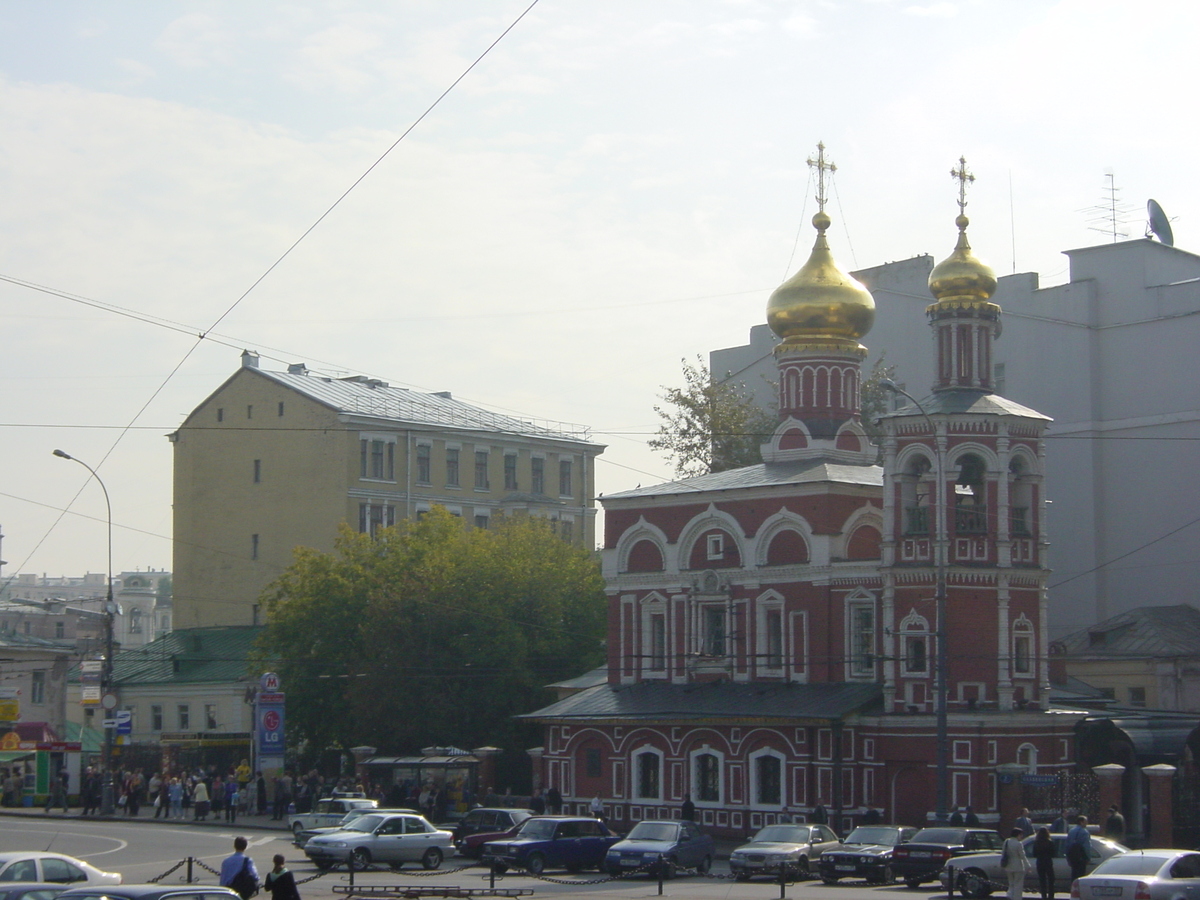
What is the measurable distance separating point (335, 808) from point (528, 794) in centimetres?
1363

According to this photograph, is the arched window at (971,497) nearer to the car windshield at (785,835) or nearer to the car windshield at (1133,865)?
the car windshield at (785,835)

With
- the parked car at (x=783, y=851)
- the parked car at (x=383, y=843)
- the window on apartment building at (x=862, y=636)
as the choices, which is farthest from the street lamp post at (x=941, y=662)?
the parked car at (x=383, y=843)

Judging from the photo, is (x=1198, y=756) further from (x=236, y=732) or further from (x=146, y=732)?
(x=146, y=732)

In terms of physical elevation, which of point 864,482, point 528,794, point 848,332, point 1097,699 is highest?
point 848,332

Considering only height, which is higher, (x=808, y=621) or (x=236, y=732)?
(x=808, y=621)

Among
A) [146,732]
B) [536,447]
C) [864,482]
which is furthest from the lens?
[536,447]

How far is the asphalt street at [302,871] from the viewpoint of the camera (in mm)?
27984

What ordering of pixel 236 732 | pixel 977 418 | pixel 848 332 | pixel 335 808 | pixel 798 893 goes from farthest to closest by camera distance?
pixel 236 732
pixel 848 332
pixel 977 418
pixel 335 808
pixel 798 893

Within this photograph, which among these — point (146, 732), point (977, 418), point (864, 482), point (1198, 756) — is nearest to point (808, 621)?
point (864, 482)

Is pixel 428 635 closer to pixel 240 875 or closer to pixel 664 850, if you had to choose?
pixel 664 850

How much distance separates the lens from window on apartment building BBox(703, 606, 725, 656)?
145ft

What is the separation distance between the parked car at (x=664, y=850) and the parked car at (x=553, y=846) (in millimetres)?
409

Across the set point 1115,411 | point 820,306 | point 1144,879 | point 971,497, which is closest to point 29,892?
point 1144,879

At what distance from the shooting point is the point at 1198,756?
39.2 meters
